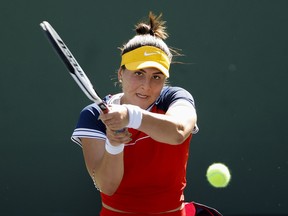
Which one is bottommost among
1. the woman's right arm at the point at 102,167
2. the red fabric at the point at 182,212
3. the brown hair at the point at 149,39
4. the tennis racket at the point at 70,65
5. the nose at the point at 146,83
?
the red fabric at the point at 182,212

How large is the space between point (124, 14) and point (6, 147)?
5.39 feet

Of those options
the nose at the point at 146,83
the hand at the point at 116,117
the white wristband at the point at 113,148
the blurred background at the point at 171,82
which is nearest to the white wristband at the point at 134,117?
the hand at the point at 116,117

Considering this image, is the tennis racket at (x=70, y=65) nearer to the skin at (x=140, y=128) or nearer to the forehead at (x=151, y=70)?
the skin at (x=140, y=128)

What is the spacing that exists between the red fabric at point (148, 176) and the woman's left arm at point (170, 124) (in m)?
0.19

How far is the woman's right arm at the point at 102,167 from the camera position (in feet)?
7.03

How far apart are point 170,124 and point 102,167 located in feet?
1.27

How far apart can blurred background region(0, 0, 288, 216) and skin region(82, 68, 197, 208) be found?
2397 millimetres

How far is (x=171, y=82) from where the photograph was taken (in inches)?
189

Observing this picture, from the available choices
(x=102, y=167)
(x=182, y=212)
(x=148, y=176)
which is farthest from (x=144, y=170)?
(x=182, y=212)

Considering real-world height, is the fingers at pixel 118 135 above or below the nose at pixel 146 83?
below

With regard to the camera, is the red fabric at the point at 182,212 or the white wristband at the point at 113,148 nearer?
the white wristband at the point at 113,148

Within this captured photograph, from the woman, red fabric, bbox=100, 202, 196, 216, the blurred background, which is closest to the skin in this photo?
the woman

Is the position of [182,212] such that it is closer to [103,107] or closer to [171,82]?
[103,107]

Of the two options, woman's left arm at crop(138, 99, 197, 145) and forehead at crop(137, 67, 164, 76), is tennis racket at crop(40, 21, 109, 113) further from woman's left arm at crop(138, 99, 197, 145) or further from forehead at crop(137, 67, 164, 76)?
forehead at crop(137, 67, 164, 76)
